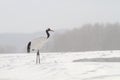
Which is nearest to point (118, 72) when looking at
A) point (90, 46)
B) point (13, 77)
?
point (13, 77)

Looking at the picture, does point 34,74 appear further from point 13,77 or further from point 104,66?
point 104,66

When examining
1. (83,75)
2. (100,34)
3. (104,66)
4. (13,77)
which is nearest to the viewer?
(83,75)

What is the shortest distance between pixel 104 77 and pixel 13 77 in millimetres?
3248

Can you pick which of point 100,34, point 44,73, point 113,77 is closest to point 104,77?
point 113,77

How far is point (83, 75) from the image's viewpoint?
33.1 ft

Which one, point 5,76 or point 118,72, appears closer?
point 118,72

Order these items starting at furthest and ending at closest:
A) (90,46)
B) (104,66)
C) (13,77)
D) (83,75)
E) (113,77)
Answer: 1. (90,46)
2. (13,77)
3. (104,66)
4. (83,75)
5. (113,77)

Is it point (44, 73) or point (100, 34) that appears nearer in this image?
point (44, 73)

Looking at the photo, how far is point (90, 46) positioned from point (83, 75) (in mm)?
44410

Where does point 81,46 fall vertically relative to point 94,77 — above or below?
above

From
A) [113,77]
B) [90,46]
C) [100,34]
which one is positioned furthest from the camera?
[100,34]

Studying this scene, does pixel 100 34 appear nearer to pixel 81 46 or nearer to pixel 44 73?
pixel 81 46

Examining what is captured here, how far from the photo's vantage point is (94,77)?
973 centimetres

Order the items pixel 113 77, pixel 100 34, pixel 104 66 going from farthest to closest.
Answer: pixel 100 34, pixel 104 66, pixel 113 77
